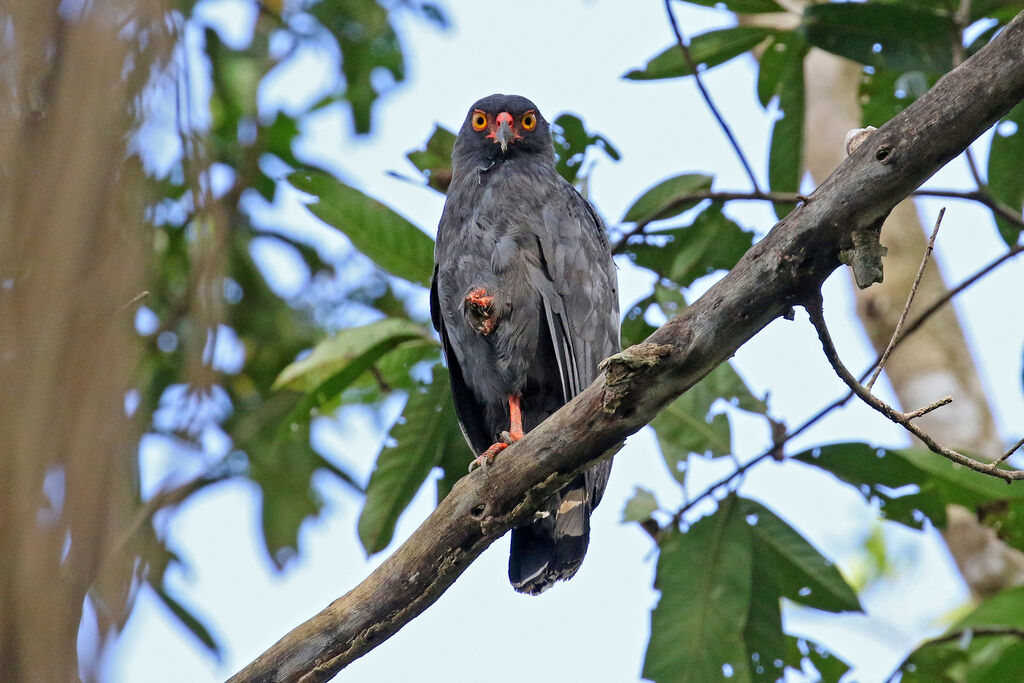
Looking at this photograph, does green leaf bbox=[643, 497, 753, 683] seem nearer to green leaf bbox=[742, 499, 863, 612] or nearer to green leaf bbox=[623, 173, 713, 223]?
green leaf bbox=[742, 499, 863, 612]

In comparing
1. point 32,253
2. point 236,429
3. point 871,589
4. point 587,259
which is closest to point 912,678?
point 587,259

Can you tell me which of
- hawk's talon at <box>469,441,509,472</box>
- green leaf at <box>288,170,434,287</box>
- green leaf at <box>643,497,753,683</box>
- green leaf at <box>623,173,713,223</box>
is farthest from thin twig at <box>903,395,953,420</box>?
green leaf at <box>288,170,434,287</box>

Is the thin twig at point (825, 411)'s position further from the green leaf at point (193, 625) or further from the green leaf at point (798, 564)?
the green leaf at point (193, 625)

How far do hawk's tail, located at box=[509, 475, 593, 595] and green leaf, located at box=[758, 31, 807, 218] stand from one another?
185 centimetres

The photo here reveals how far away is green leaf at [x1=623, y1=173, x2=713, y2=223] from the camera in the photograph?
13.6 ft

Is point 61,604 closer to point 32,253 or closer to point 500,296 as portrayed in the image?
point 32,253

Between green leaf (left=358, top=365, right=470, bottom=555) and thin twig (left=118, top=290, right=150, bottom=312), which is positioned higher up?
green leaf (left=358, top=365, right=470, bottom=555)

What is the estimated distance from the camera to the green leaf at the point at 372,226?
13.5 ft

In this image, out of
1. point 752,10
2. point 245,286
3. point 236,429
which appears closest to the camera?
point 752,10

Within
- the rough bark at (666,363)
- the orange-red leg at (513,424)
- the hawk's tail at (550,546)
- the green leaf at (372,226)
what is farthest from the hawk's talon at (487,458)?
the green leaf at (372,226)

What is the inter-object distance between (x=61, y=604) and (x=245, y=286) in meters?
6.21

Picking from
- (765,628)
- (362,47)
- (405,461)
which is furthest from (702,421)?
(362,47)

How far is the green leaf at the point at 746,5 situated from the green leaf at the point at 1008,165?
1081mm

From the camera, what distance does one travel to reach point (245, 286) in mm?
6809
